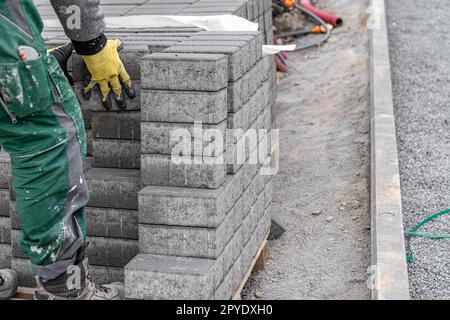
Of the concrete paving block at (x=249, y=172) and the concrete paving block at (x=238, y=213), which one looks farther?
the concrete paving block at (x=249, y=172)

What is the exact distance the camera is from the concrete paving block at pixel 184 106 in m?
3.57

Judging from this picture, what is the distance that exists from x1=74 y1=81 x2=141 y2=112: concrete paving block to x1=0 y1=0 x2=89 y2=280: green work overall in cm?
53

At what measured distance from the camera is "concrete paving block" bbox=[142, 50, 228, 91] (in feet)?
11.6

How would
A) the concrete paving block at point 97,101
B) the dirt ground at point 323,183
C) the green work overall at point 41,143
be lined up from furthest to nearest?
the dirt ground at point 323,183, the concrete paving block at point 97,101, the green work overall at point 41,143

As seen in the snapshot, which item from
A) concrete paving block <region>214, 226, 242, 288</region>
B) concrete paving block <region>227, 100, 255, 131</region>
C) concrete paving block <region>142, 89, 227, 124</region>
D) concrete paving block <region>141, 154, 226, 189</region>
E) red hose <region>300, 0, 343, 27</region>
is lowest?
red hose <region>300, 0, 343, 27</region>

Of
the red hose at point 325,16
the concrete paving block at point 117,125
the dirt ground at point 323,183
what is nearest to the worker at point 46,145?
the concrete paving block at point 117,125

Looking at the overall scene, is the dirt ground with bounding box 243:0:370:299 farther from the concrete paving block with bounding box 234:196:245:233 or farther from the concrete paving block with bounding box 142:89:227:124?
the concrete paving block with bounding box 142:89:227:124

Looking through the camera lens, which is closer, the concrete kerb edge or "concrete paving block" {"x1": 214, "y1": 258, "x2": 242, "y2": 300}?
"concrete paving block" {"x1": 214, "y1": 258, "x2": 242, "y2": 300}

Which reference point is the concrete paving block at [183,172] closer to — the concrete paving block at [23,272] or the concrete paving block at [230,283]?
the concrete paving block at [230,283]

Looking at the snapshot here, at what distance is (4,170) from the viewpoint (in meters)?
4.21

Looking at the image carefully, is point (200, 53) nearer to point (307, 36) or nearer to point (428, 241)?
point (428, 241)

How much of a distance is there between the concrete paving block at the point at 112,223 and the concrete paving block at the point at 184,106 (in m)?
0.62

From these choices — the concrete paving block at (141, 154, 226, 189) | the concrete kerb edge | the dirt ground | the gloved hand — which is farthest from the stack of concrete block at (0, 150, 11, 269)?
the concrete kerb edge

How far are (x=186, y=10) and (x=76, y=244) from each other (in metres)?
2.11
